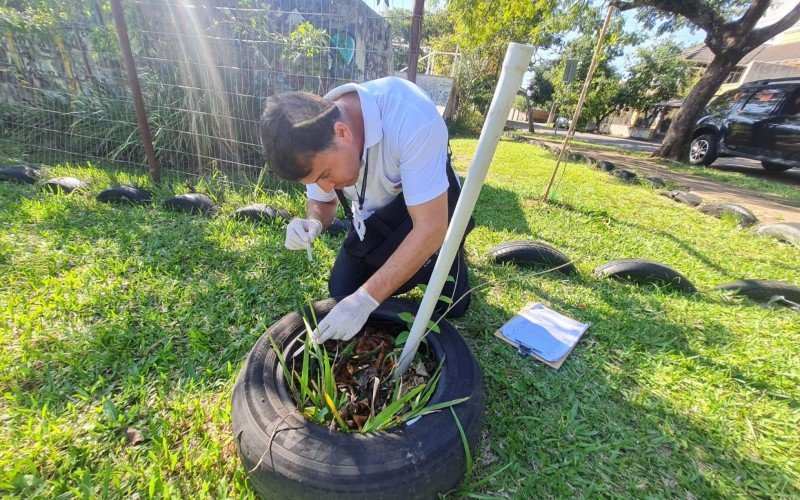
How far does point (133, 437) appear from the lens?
1192 millimetres

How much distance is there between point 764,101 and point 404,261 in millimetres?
9051

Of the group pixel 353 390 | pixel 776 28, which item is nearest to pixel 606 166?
pixel 776 28

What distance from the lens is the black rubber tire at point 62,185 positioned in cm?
295

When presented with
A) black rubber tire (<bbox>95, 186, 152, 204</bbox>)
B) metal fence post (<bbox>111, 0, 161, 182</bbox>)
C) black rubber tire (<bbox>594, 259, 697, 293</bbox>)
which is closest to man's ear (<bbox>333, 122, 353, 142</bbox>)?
black rubber tire (<bbox>594, 259, 697, 293</bbox>)

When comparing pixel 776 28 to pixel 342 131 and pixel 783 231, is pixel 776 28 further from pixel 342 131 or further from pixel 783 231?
pixel 342 131

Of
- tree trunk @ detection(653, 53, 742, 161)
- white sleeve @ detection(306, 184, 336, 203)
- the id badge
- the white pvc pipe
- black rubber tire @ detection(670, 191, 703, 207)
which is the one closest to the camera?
the white pvc pipe

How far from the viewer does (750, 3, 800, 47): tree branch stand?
662cm

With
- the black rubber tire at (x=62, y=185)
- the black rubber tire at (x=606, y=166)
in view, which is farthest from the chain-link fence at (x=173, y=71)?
the black rubber tire at (x=606, y=166)

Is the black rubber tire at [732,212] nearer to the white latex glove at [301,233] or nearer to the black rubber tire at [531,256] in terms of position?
the black rubber tire at [531,256]

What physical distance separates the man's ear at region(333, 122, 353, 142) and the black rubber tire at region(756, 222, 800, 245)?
440cm

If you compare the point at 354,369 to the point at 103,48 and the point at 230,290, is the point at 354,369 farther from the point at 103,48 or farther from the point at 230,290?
the point at 103,48

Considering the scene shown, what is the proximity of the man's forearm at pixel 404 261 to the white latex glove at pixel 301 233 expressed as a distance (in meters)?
0.46

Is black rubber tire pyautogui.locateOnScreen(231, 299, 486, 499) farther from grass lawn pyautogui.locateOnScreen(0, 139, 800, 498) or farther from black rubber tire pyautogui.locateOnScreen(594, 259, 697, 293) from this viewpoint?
black rubber tire pyautogui.locateOnScreen(594, 259, 697, 293)

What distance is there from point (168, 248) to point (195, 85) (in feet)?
6.87
